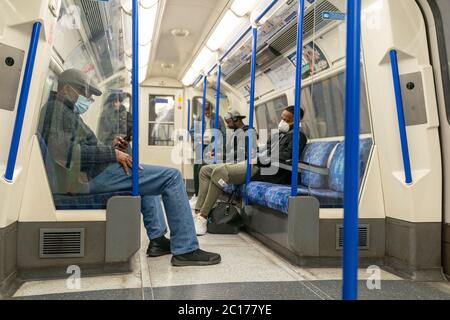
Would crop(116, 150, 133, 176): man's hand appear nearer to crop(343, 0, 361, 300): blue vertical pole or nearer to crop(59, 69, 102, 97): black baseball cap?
crop(59, 69, 102, 97): black baseball cap

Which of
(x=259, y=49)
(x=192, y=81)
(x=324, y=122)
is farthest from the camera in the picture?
(x=192, y=81)

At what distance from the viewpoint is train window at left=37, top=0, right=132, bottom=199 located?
2678mm

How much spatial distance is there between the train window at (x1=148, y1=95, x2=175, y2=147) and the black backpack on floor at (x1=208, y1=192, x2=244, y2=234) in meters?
5.17

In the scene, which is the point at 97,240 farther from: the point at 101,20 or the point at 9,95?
the point at 101,20

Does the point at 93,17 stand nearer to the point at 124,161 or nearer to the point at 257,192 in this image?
the point at 124,161

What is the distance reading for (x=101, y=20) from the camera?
2959mm

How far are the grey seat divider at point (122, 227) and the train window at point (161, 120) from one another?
6.84m

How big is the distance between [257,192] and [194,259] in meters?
1.23

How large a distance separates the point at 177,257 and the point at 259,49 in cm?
407

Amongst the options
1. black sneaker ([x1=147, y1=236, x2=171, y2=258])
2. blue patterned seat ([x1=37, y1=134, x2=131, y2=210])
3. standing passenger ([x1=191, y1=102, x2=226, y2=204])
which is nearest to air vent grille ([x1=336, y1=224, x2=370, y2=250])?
black sneaker ([x1=147, y1=236, x2=171, y2=258])

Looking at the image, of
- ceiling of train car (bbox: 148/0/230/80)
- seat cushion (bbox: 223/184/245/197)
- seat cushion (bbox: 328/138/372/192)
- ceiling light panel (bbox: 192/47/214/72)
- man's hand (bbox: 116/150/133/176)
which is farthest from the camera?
ceiling light panel (bbox: 192/47/214/72)

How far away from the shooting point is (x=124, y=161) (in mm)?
2764

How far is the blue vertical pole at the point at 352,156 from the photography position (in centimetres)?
145
